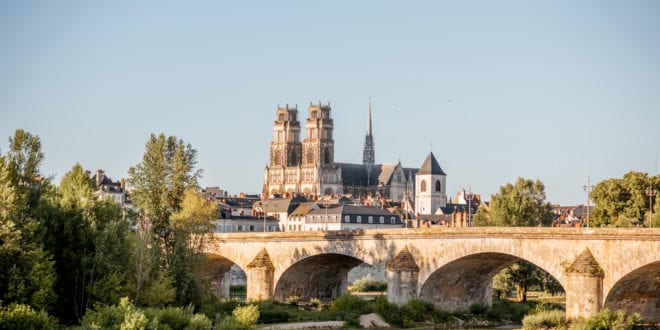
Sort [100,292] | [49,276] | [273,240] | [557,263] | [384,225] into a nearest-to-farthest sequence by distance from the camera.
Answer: [49,276]
[100,292]
[557,263]
[273,240]
[384,225]

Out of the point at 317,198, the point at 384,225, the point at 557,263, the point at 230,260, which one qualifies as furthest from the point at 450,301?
the point at 317,198

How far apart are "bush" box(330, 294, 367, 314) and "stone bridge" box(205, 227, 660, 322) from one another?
164 cm

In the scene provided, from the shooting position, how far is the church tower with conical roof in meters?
178

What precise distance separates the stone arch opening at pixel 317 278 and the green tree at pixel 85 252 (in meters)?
16.2

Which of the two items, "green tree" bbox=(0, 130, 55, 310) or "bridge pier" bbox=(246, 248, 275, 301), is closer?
"green tree" bbox=(0, 130, 55, 310)

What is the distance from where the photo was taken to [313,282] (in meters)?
72.6

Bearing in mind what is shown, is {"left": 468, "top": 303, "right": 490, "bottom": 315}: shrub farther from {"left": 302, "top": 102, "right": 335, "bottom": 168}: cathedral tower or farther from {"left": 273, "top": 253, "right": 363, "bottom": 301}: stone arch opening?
{"left": 302, "top": 102, "right": 335, "bottom": 168}: cathedral tower

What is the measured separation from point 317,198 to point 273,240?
95077mm

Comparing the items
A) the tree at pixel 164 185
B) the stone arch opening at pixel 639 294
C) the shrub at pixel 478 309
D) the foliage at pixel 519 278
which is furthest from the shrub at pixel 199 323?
the foliage at pixel 519 278

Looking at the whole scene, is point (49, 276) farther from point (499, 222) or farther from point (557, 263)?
point (499, 222)

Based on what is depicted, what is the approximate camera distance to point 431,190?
17762 cm

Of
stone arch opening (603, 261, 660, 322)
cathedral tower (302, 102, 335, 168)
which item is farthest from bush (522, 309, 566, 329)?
cathedral tower (302, 102, 335, 168)

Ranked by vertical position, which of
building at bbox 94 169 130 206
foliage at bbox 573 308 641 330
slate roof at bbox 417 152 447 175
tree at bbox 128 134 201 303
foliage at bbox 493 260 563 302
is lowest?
foliage at bbox 573 308 641 330

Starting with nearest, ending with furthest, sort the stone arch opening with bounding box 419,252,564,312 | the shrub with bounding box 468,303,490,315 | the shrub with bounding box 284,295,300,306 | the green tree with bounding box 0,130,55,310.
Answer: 1. the green tree with bounding box 0,130,55,310
2. the stone arch opening with bounding box 419,252,564,312
3. the shrub with bounding box 468,303,490,315
4. the shrub with bounding box 284,295,300,306
